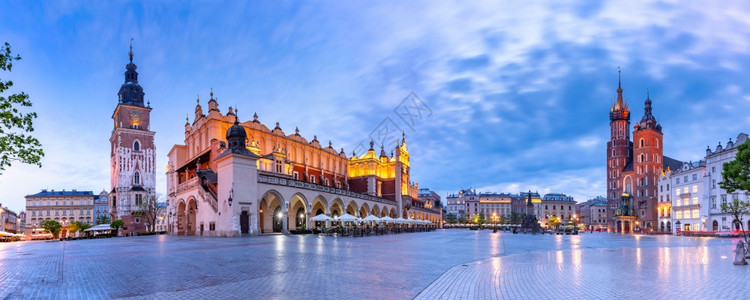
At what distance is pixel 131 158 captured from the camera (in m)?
94.8

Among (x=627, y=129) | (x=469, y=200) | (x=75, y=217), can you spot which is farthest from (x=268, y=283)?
(x=469, y=200)

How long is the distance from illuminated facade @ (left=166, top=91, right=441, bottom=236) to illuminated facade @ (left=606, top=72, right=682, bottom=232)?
57984 mm

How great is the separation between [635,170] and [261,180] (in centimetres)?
10968

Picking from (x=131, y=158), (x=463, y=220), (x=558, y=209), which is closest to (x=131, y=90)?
A: (x=131, y=158)

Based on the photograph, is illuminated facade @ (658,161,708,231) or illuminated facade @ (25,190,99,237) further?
illuminated facade @ (25,190,99,237)

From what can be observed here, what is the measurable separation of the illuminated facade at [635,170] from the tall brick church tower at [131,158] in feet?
351

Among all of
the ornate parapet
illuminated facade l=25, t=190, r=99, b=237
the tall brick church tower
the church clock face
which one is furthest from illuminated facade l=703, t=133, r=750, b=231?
illuminated facade l=25, t=190, r=99, b=237

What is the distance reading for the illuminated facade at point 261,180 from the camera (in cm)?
4231

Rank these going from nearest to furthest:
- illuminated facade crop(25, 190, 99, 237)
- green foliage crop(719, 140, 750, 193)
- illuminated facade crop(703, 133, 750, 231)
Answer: green foliage crop(719, 140, 750, 193)
illuminated facade crop(703, 133, 750, 231)
illuminated facade crop(25, 190, 99, 237)

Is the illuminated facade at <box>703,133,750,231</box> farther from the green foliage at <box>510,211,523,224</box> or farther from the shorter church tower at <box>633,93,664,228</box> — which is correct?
the green foliage at <box>510,211,523,224</box>

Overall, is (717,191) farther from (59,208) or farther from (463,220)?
(59,208)

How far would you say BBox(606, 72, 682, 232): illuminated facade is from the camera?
111938 mm

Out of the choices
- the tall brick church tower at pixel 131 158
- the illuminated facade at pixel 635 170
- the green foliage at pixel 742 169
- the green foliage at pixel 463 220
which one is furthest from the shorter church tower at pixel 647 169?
the tall brick church tower at pixel 131 158

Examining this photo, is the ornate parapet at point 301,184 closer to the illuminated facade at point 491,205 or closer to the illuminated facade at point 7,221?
the illuminated facade at point 7,221
